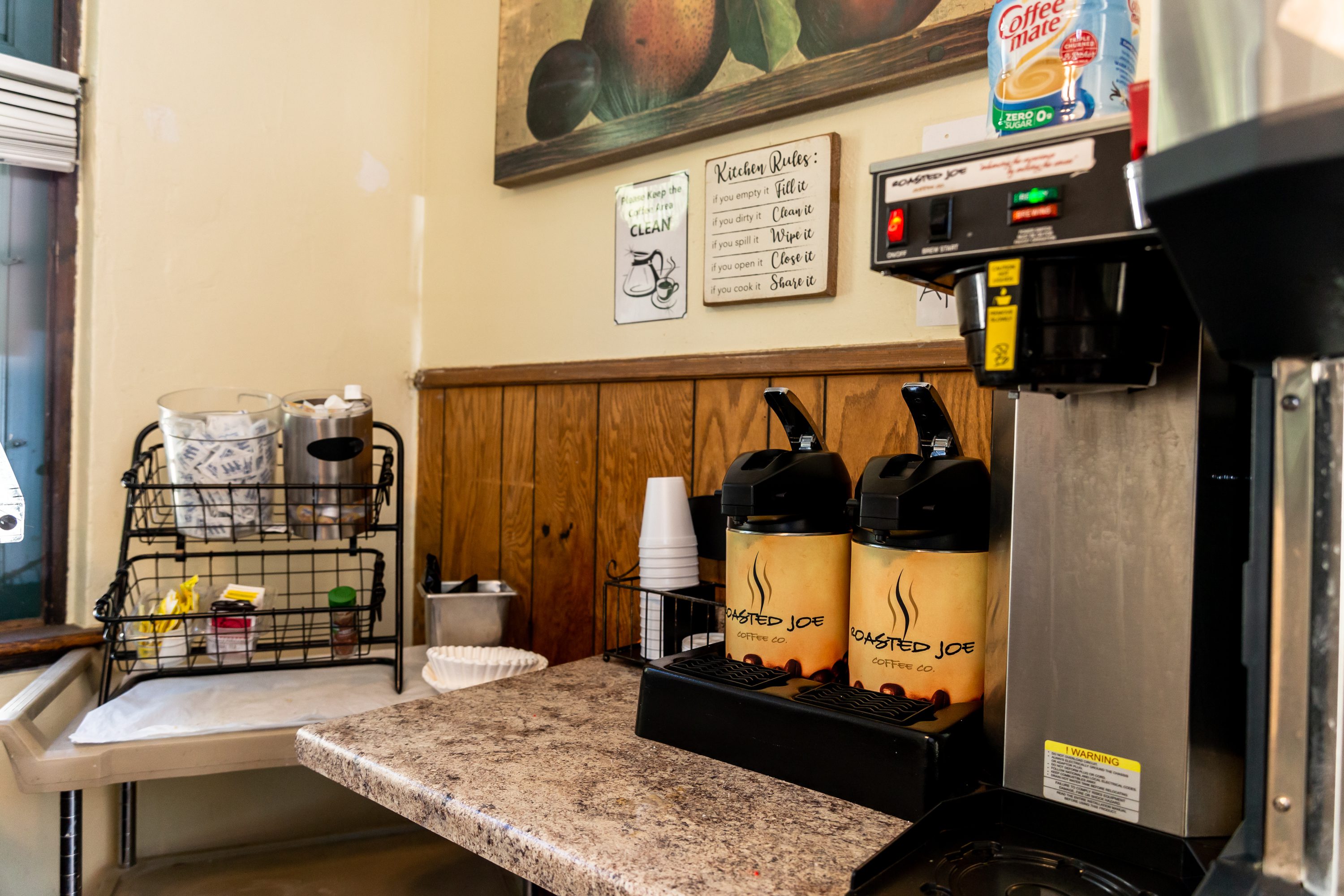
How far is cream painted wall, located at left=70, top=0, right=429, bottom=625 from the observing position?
1.54 meters

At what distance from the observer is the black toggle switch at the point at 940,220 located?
0.64 metres

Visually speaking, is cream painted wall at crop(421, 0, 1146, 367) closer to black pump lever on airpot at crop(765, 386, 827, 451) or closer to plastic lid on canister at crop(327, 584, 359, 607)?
black pump lever on airpot at crop(765, 386, 827, 451)

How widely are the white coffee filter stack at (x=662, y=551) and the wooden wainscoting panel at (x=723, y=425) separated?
0.13m

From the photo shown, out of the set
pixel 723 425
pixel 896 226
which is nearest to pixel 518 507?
pixel 723 425

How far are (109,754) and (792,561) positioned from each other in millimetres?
958

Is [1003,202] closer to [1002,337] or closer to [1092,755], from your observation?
[1002,337]

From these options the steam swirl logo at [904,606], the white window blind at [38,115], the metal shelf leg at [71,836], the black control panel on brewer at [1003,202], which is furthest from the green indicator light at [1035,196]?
Answer: the white window blind at [38,115]

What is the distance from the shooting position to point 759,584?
36.2 inches

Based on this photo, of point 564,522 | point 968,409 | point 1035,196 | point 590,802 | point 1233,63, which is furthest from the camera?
point 564,522

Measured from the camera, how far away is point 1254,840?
537 mm

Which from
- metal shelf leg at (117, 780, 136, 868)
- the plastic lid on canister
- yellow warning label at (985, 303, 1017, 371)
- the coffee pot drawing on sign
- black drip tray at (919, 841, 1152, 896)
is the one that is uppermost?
the coffee pot drawing on sign

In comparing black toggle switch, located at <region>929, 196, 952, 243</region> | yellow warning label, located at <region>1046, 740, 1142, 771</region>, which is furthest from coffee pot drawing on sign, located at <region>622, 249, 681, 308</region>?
yellow warning label, located at <region>1046, 740, 1142, 771</region>

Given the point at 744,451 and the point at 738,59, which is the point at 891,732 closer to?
the point at 744,451

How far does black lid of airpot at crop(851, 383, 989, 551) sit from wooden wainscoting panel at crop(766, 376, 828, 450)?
0.41m
